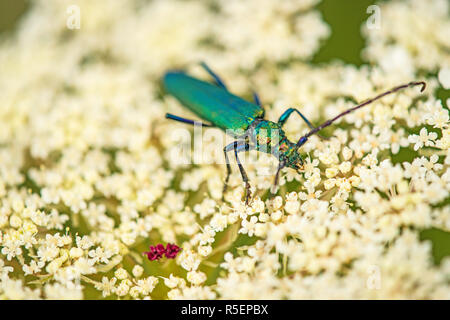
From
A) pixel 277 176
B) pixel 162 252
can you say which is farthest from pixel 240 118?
pixel 162 252

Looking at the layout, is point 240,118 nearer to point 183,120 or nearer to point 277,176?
point 183,120

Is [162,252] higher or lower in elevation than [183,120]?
lower

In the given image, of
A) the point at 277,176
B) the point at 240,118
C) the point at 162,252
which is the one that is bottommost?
the point at 162,252

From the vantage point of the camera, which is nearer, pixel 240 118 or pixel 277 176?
pixel 277 176

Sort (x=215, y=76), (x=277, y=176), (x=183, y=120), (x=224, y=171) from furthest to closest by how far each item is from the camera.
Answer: (x=215, y=76), (x=183, y=120), (x=224, y=171), (x=277, y=176)
